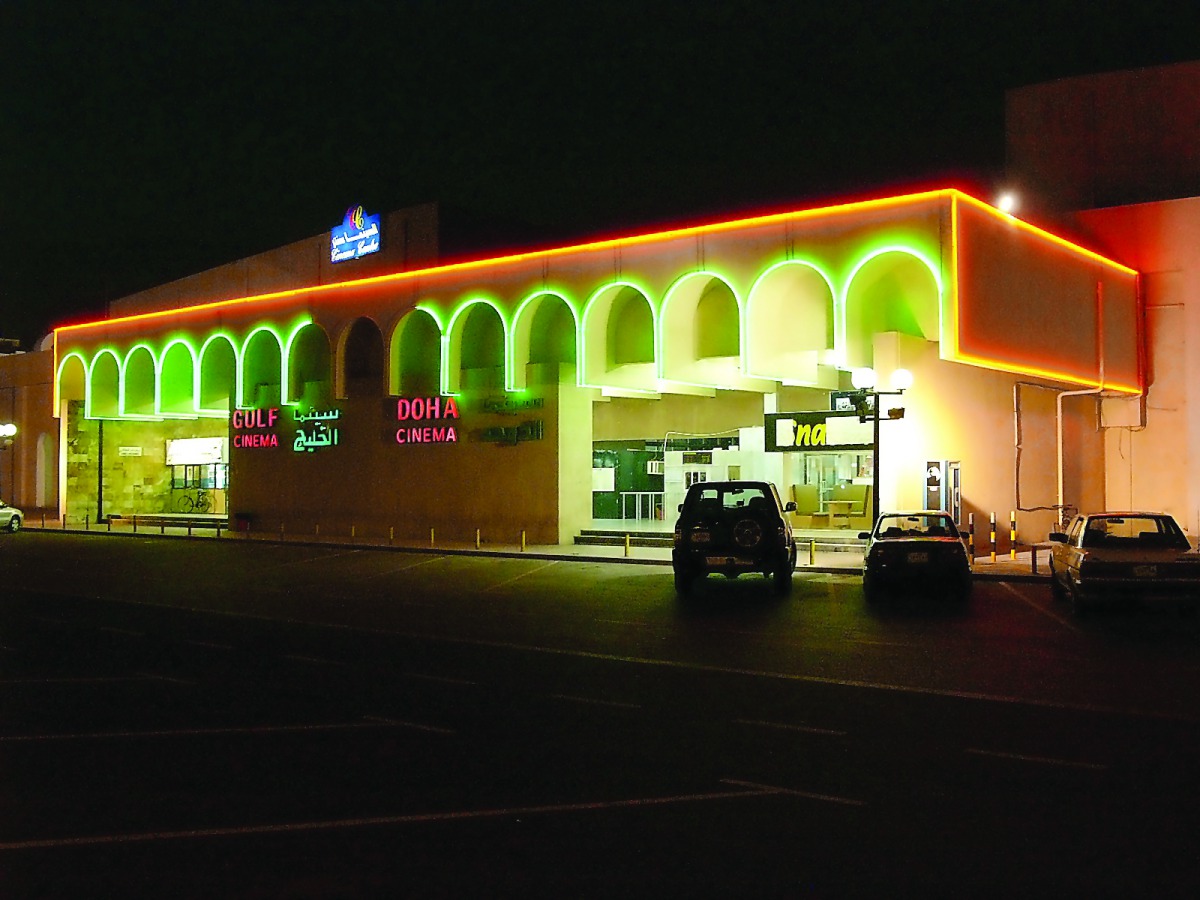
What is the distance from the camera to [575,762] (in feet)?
25.1

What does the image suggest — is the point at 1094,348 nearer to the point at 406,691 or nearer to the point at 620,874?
the point at 406,691

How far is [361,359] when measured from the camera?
118ft

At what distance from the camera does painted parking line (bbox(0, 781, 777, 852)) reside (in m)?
6.00

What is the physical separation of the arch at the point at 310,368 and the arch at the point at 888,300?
55.8 ft

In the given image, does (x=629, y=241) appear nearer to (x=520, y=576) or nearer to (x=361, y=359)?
(x=520, y=576)

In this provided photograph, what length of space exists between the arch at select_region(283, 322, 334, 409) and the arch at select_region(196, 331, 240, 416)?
2.84m

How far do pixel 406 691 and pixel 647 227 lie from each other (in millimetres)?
20246

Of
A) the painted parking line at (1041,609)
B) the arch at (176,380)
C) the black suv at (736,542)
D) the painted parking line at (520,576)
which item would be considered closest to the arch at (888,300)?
the painted parking line at (1041,609)

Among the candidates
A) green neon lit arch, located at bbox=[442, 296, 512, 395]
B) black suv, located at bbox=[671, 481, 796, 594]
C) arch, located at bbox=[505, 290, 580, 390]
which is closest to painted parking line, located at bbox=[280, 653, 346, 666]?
black suv, located at bbox=[671, 481, 796, 594]

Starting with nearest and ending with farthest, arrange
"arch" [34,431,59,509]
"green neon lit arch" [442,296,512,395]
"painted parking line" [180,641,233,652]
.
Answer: "painted parking line" [180,641,233,652], "green neon lit arch" [442,296,512,395], "arch" [34,431,59,509]

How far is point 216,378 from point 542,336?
1464 centimetres

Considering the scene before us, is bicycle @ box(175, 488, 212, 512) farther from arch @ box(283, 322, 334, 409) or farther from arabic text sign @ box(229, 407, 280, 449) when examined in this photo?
arch @ box(283, 322, 334, 409)

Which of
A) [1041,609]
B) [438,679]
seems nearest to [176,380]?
Result: [1041,609]

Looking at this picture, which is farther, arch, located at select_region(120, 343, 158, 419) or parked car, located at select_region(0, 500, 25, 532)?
arch, located at select_region(120, 343, 158, 419)
